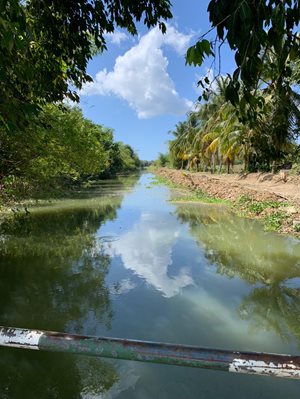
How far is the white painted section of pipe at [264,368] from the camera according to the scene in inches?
49.0

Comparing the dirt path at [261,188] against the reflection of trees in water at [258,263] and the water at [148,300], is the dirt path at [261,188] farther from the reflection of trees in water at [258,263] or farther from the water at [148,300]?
the water at [148,300]

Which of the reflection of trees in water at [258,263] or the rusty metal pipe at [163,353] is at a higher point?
the rusty metal pipe at [163,353]

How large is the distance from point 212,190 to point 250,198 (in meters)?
7.93

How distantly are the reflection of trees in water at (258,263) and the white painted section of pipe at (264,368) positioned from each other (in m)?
4.47

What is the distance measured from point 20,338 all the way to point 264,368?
3.11ft

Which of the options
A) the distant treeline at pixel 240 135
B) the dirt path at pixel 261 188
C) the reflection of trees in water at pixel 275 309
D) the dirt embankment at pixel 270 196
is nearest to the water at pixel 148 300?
the reflection of trees in water at pixel 275 309

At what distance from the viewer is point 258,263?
29.1 ft

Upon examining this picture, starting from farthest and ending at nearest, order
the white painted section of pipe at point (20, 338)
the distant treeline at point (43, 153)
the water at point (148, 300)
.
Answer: the distant treeline at point (43, 153) → the water at point (148, 300) → the white painted section of pipe at point (20, 338)

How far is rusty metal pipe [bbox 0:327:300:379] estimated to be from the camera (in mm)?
1268

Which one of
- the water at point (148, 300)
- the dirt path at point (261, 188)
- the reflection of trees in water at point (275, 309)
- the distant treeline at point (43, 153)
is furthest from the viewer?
the dirt path at point (261, 188)

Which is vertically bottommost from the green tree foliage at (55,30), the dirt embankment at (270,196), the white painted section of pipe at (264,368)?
the dirt embankment at (270,196)

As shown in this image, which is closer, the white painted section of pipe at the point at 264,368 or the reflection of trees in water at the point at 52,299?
the white painted section of pipe at the point at 264,368

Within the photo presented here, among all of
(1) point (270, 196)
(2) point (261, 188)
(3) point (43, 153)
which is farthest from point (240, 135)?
(2) point (261, 188)

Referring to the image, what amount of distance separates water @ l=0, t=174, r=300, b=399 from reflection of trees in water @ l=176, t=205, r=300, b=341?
0.03m
